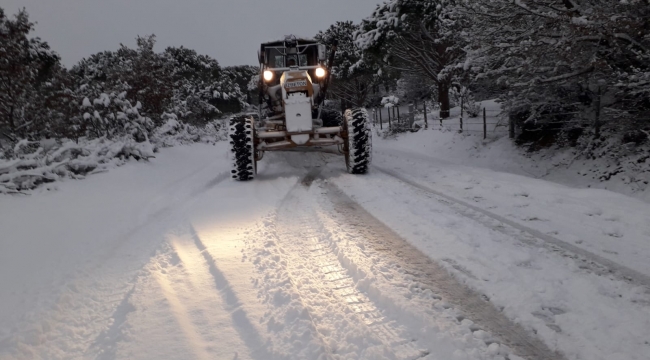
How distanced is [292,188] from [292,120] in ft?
4.55

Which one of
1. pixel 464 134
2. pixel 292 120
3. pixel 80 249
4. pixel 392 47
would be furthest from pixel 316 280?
pixel 392 47

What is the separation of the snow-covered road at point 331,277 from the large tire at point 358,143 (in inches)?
72.4

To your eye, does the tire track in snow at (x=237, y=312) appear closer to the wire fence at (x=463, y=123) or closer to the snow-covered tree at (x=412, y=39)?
the wire fence at (x=463, y=123)

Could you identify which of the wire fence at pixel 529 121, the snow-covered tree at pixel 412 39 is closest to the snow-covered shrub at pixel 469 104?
the wire fence at pixel 529 121

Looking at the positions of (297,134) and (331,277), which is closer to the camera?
(331,277)

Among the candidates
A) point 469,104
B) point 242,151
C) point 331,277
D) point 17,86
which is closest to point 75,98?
point 17,86

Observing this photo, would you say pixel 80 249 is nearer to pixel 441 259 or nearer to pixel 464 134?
pixel 441 259

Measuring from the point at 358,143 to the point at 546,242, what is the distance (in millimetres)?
4245

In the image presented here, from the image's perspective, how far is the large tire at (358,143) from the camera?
7371 mm

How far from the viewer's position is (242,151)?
7.16 meters

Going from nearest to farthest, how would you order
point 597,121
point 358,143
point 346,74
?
point 358,143, point 597,121, point 346,74

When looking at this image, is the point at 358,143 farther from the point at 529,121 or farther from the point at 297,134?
the point at 529,121

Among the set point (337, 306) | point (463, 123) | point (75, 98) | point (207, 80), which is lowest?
point (337, 306)

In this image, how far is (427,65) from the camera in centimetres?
1858
